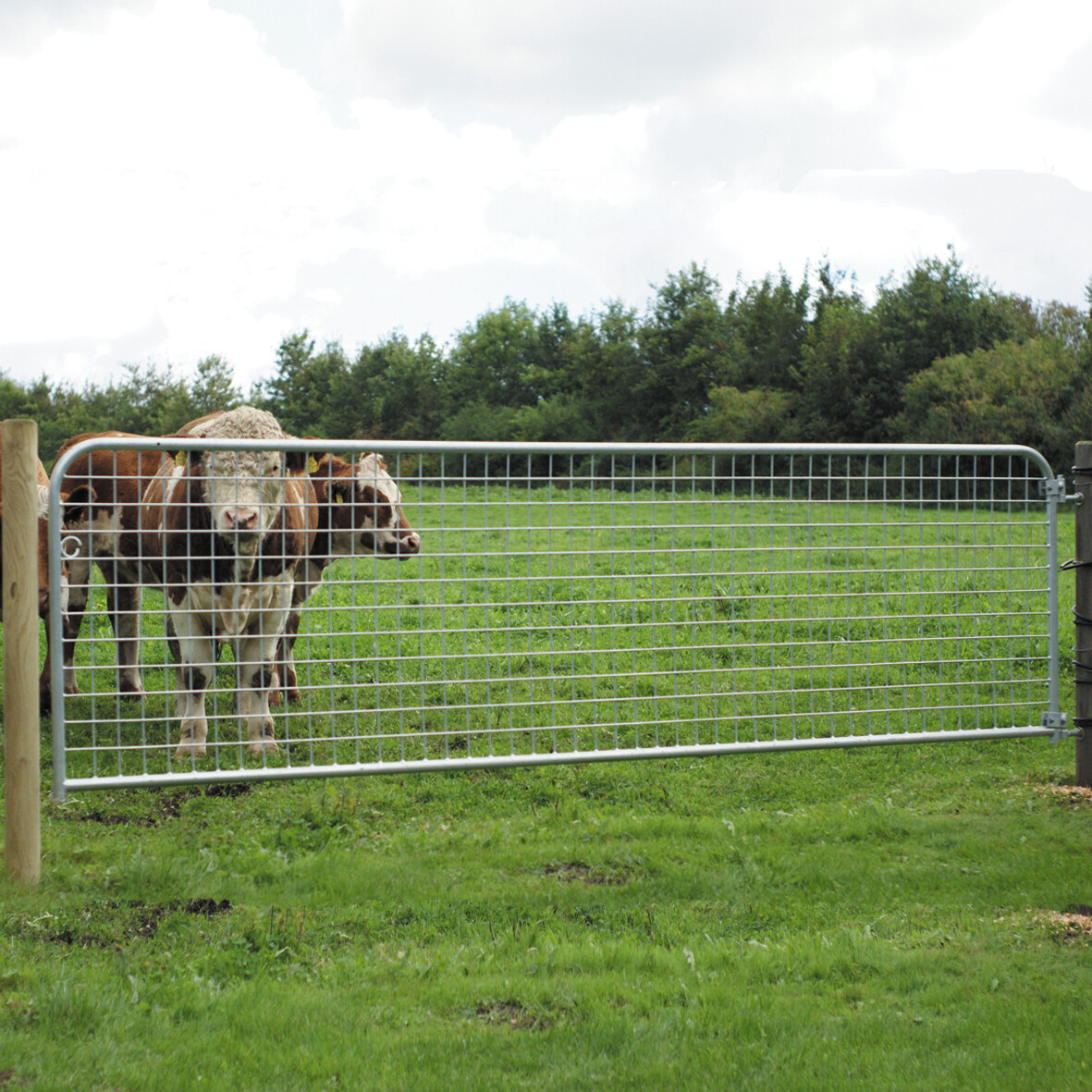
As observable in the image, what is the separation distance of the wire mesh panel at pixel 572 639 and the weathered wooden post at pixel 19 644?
16 cm

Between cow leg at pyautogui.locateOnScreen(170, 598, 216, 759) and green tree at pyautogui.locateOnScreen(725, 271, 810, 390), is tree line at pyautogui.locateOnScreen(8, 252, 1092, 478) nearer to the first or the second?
green tree at pyautogui.locateOnScreen(725, 271, 810, 390)

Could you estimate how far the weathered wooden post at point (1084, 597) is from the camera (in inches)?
196

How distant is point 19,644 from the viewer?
3807 mm

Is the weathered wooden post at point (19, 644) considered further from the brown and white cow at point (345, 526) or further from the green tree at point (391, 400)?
the green tree at point (391, 400)

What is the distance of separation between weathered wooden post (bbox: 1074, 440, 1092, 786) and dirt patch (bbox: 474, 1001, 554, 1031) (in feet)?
11.1

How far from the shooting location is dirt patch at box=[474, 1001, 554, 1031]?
2.92 meters

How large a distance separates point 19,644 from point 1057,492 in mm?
4646

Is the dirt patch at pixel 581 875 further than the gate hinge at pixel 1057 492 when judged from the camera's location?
No

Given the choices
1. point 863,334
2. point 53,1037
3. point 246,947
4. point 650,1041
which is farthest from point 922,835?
point 863,334

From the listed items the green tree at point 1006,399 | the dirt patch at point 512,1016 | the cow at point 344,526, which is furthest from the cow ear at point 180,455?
the green tree at point 1006,399

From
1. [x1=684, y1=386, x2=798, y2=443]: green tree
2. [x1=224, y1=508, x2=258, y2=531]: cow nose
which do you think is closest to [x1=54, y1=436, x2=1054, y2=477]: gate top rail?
[x1=224, y1=508, x2=258, y2=531]: cow nose

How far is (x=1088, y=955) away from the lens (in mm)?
3371

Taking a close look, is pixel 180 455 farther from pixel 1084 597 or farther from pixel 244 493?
pixel 1084 597

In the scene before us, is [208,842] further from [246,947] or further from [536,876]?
[536,876]
